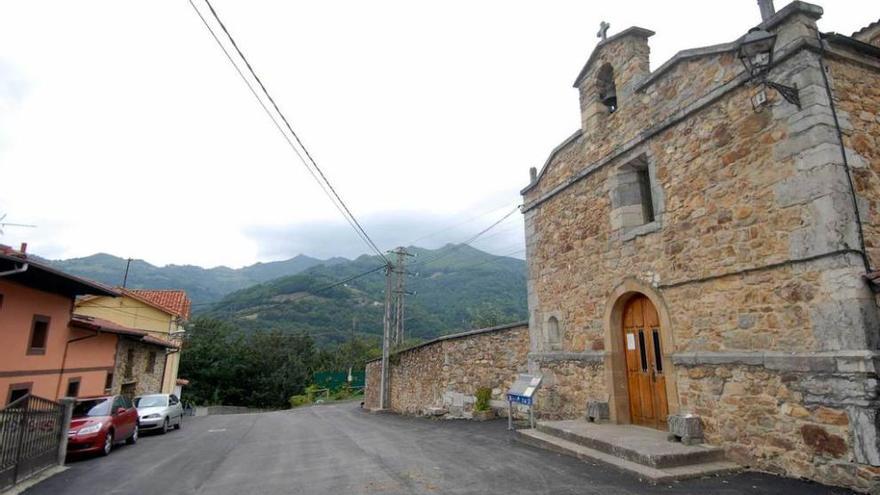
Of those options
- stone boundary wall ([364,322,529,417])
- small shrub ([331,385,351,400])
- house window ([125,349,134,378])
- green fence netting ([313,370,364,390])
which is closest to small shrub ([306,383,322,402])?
green fence netting ([313,370,364,390])

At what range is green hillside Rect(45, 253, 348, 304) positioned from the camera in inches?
3679

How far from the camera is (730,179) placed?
6016 mm

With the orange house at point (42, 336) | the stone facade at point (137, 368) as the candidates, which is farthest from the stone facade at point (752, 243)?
the stone facade at point (137, 368)

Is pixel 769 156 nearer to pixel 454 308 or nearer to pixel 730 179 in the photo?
pixel 730 179

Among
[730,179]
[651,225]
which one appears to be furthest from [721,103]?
[651,225]

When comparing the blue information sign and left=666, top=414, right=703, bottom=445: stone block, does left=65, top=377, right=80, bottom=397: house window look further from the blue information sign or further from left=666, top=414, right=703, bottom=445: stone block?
left=666, top=414, right=703, bottom=445: stone block

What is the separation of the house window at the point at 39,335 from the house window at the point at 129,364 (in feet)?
22.7

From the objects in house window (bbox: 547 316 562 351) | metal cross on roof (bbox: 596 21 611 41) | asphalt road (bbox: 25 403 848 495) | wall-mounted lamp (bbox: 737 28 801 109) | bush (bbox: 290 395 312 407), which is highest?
metal cross on roof (bbox: 596 21 611 41)

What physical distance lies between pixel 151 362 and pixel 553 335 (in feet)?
67.5

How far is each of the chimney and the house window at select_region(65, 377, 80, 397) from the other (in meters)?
18.7

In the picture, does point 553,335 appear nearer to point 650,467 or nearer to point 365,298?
point 650,467

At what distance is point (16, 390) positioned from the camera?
11.0 meters

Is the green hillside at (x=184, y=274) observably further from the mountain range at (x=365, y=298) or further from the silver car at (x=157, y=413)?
the silver car at (x=157, y=413)

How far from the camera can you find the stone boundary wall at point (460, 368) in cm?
1153
